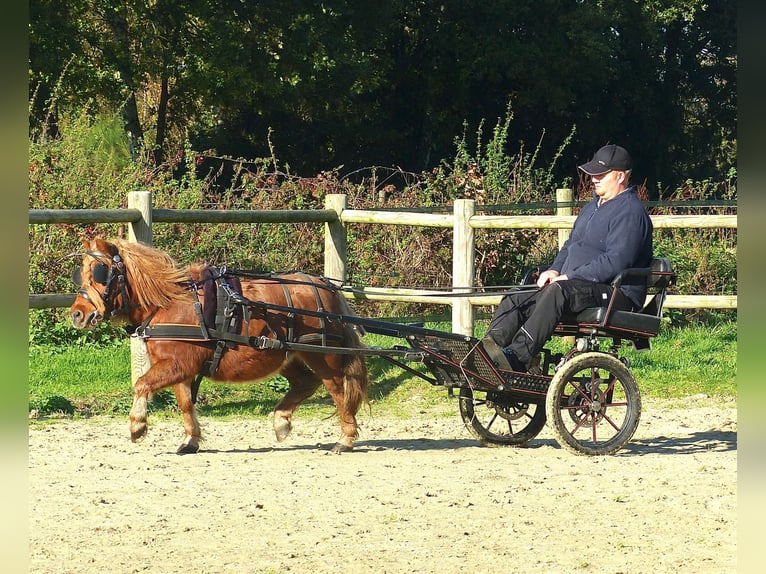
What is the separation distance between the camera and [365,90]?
95.6ft

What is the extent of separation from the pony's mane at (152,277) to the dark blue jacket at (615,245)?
238 centimetres

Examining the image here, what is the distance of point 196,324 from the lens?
6719mm

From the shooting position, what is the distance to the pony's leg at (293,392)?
7.27 meters

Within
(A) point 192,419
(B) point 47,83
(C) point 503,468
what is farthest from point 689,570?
(B) point 47,83

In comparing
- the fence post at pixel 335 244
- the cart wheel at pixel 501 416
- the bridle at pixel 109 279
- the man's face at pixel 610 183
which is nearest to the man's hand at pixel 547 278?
the man's face at pixel 610 183

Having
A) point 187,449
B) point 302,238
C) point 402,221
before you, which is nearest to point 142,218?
point 187,449

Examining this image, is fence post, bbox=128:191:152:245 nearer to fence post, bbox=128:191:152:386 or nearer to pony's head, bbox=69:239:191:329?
fence post, bbox=128:191:152:386

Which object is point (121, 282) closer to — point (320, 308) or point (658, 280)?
point (320, 308)

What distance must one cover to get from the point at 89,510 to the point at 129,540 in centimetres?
70

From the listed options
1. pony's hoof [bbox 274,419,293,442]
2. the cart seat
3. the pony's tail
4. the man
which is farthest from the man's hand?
pony's hoof [bbox 274,419,293,442]

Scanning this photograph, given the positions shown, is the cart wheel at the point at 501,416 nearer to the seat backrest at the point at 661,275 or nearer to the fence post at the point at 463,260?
the seat backrest at the point at 661,275

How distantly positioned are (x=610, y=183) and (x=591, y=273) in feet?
1.98

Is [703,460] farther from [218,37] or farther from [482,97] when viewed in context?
[482,97]

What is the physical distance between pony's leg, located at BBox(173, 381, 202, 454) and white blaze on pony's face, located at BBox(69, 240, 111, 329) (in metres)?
0.75
